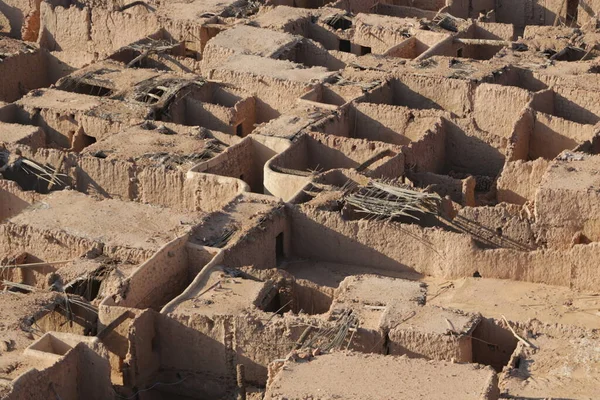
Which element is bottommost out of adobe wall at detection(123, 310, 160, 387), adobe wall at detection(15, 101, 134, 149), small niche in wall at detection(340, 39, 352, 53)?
adobe wall at detection(123, 310, 160, 387)

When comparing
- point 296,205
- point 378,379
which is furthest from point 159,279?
point 378,379

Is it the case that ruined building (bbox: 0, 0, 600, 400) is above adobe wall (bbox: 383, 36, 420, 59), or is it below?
below

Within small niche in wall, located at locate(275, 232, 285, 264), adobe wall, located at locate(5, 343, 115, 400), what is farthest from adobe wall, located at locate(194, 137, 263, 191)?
adobe wall, located at locate(5, 343, 115, 400)

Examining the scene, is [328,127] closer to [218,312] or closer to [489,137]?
[489,137]

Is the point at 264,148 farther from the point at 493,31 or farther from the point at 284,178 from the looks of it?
the point at 493,31

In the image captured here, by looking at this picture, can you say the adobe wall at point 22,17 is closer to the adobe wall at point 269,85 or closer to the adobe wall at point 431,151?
the adobe wall at point 269,85

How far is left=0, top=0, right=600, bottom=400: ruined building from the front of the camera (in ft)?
110

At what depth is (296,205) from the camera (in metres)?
39.2

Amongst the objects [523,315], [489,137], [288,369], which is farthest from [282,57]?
[288,369]

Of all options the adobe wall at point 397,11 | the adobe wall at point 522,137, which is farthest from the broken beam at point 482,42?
the adobe wall at point 522,137

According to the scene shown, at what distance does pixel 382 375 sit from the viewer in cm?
3138

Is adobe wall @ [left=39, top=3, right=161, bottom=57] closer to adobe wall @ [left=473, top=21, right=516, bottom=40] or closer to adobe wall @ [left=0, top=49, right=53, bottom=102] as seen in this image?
adobe wall @ [left=0, top=49, right=53, bottom=102]

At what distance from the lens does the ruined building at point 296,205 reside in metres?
33.6

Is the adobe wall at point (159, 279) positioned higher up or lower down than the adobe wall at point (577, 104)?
lower down
